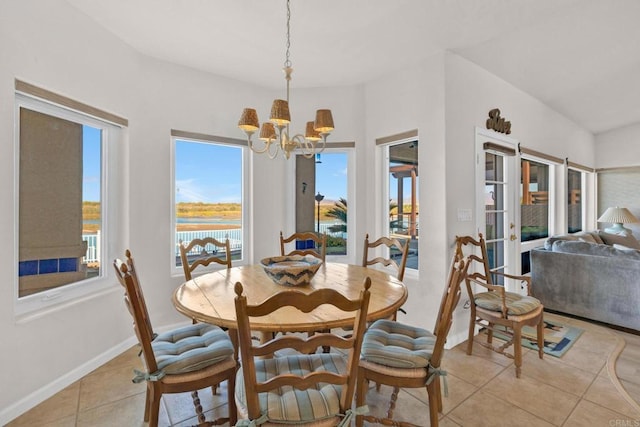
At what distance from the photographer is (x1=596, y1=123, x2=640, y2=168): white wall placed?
17.4 feet

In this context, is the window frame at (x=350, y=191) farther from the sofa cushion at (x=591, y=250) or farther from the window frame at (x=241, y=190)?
the sofa cushion at (x=591, y=250)

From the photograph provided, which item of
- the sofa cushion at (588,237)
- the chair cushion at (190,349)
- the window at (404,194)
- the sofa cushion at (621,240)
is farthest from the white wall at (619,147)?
the chair cushion at (190,349)

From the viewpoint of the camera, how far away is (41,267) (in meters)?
2.13

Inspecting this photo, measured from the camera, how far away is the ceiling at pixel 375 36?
2.15 meters

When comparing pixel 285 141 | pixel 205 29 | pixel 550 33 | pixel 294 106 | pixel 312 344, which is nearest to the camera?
pixel 312 344

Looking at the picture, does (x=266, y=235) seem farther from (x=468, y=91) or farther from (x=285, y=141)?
(x=468, y=91)

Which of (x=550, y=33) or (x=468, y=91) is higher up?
(x=550, y=33)

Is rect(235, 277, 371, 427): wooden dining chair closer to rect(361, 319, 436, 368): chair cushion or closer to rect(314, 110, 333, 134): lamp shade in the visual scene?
rect(361, 319, 436, 368): chair cushion

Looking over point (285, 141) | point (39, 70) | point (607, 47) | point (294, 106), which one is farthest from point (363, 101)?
point (39, 70)

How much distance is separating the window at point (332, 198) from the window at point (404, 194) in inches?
20.0

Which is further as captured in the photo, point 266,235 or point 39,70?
point 266,235

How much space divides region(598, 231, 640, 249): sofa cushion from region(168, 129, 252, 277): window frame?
5.42 m

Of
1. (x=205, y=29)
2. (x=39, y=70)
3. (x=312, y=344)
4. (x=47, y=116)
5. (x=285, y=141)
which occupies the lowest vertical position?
(x=312, y=344)

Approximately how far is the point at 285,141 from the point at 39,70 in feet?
5.39
